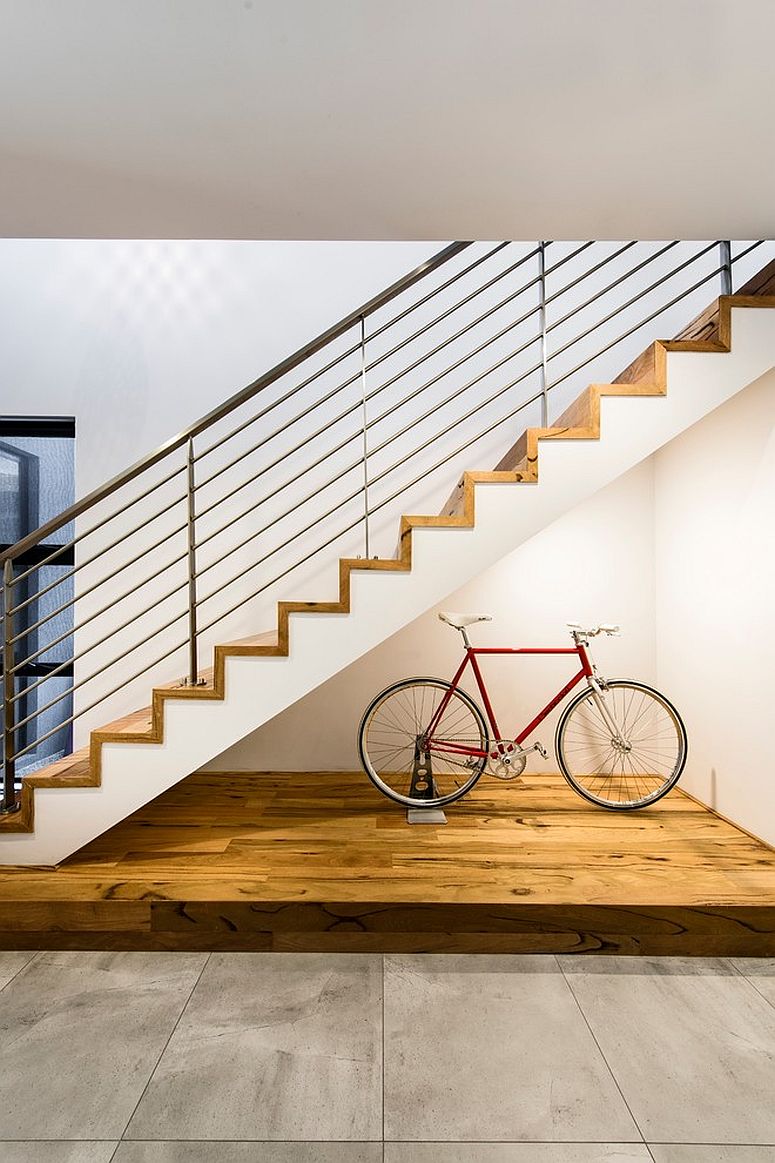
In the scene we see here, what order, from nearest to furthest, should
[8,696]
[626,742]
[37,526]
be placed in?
[8,696]
[626,742]
[37,526]

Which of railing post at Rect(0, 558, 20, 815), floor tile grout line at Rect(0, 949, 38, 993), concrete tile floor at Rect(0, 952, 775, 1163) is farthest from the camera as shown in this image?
railing post at Rect(0, 558, 20, 815)

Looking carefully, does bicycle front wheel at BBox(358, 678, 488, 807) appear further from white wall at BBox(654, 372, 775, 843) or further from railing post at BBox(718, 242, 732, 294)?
railing post at BBox(718, 242, 732, 294)

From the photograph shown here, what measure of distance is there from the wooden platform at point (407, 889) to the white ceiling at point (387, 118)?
234 centimetres

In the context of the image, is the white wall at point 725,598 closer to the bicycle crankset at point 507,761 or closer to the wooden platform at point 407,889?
the wooden platform at point 407,889

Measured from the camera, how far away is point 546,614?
153 inches

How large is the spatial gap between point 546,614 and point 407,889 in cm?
192

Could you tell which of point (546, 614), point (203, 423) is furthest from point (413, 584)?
point (546, 614)

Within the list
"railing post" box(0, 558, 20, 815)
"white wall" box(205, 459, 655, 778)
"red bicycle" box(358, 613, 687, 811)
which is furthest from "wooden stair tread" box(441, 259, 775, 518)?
"railing post" box(0, 558, 20, 815)

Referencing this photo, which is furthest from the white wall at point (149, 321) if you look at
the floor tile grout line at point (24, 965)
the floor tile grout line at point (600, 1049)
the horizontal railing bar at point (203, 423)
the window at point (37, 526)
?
the floor tile grout line at point (600, 1049)

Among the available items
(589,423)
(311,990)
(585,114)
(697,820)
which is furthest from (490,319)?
(311,990)

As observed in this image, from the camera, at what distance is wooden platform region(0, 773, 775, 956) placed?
7.40 ft

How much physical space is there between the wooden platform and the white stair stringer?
293 mm

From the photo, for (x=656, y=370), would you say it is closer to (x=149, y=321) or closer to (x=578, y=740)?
(x=578, y=740)

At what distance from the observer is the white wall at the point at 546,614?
3.88 m
